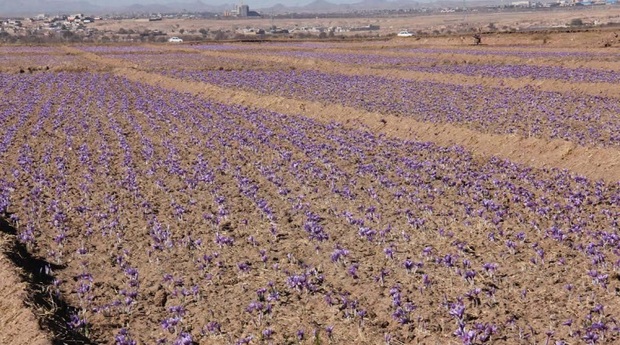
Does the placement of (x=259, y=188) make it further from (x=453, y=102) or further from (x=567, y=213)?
(x=453, y=102)

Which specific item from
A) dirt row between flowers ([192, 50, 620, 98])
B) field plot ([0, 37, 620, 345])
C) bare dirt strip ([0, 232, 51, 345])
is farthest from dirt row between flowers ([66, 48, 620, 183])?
bare dirt strip ([0, 232, 51, 345])

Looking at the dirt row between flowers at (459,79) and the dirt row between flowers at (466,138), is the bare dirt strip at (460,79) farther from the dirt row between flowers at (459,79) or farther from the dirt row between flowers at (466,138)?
the dirt row between flowers at (466,138)

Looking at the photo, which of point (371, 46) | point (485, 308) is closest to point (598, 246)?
point (485, 308)

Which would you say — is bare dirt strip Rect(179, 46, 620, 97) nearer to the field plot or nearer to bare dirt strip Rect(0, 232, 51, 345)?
the field plot

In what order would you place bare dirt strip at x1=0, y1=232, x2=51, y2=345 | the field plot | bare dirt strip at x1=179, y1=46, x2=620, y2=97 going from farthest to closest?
bare dirt strip at x1=179, y1=46, x2=620, y2=97 < the field plot < bare dirt strip at x1=0, y1=232, x2=51, y2=345

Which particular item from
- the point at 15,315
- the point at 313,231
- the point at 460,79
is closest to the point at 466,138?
the point at 313,231

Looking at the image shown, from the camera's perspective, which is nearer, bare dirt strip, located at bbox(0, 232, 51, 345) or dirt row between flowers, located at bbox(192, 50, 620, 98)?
bare dirt strip, located at bbox(0, 232, 51, 345)

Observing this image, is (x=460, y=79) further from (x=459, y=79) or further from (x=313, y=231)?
(x=313, y=231)
